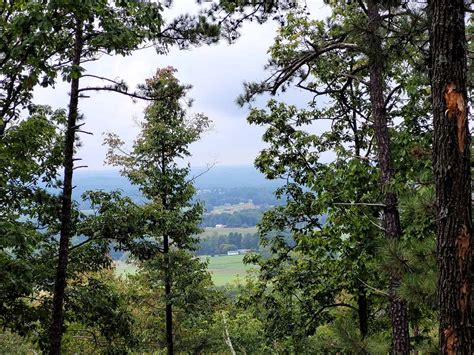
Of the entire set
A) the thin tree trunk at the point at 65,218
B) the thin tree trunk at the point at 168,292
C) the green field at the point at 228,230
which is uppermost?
the thin tree trunk at the point at 65,218

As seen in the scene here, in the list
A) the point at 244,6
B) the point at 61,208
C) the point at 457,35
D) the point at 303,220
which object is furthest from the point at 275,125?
the point at 457,35

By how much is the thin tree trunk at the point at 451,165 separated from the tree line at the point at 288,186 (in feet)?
0.03

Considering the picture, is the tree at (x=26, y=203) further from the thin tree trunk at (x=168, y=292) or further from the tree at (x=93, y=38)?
the thin tree trunk at (x=168, y=292)

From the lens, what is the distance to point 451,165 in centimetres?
304

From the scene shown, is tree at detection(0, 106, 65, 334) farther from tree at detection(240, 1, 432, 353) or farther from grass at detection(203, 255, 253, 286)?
grass at detection(203, 255, 253, 286)

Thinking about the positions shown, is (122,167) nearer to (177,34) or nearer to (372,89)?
(177,34)

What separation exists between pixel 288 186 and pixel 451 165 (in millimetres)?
7116

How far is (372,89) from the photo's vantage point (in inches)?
259

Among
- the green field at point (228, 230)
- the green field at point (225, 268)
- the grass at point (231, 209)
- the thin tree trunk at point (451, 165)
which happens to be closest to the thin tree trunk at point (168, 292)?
the thin tree trunk at point (451, 165)

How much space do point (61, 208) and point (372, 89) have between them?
18.2ft

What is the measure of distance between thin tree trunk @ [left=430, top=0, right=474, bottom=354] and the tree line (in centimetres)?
1

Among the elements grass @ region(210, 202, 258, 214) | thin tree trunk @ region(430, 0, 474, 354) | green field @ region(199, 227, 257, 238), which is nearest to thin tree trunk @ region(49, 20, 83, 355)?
thin tree trunk @ region(430, 0, 474, 354)

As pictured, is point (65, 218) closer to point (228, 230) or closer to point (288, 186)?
point (288, 186)

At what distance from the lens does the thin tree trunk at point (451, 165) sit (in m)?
2.97
